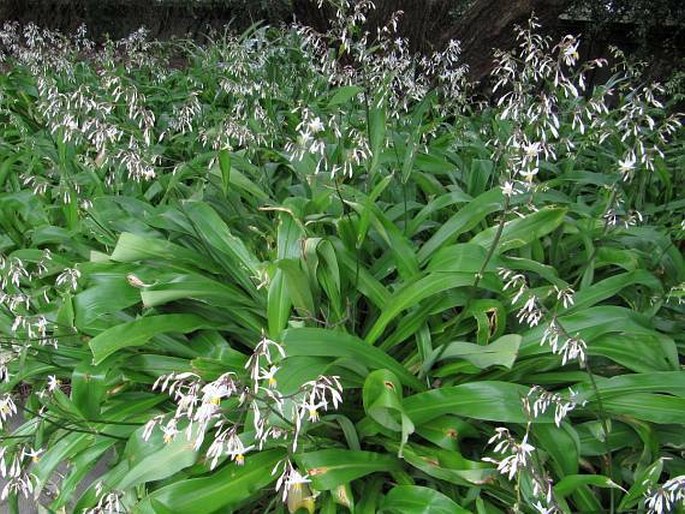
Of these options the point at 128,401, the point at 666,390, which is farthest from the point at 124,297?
the point at 666,390

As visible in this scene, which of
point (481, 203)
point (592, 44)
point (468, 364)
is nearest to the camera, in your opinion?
point (468, 364)

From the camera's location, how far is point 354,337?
6.69 feet

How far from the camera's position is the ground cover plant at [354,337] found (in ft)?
5.93

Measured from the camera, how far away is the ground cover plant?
1.81 meters

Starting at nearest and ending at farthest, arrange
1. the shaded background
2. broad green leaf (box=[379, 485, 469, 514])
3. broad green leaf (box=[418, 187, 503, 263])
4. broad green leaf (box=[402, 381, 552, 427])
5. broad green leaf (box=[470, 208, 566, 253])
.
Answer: broad green leaf (box=[379, 485, 469, 514]) → broad green leaf (box=[402, 381, 552, 427]) → broad green leaf (box=[470, 208, 566, 253]) → broad green leaf (box=[418, 187, 503, 263]) → the shaded background

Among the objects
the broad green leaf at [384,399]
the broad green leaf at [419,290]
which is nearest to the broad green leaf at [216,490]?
the broad green leaf at [384,399]

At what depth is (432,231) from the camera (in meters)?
3.02

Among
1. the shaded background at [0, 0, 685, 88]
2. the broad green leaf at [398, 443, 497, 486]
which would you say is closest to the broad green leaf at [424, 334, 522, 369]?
the broad green leaf at [398, 443, 497, 486]

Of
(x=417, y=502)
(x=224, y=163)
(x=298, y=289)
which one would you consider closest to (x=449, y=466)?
(x=417, y=502)

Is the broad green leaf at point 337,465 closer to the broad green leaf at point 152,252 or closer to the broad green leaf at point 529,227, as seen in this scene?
the broad green leaf at point 529,227

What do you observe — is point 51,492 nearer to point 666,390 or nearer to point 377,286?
point 377,286

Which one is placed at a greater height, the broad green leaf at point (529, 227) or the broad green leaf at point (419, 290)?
the broad green leaf at point (529, 227)

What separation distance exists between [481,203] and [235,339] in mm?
1107

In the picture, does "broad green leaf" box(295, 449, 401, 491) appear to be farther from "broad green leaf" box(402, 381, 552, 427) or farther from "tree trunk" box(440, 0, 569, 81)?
"tree trunk" box(440, 0, 569, 81)
